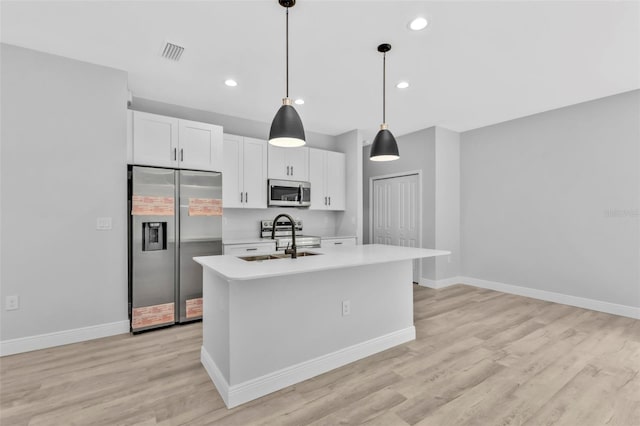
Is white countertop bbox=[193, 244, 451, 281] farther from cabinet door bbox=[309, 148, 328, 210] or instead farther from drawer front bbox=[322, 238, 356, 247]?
cabinet door bbox=[309, 148, 328, 210]

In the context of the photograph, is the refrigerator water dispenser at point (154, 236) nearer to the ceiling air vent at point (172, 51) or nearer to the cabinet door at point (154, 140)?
the cabinet door at point (154, 140)

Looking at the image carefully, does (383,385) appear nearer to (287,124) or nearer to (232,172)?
(287,124)

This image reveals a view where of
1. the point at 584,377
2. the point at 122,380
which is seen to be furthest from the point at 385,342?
the point at 122,380

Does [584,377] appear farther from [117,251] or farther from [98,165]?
[98,165]

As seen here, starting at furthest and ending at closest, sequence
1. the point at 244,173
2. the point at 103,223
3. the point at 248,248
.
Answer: the point at 244,173 → the point at 248,248 → the point at 103,223

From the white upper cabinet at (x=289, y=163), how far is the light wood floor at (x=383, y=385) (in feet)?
8.25

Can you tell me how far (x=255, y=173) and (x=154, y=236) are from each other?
5.46 ft

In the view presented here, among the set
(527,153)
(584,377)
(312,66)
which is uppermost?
(312,66)

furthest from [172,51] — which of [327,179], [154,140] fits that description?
[327,179]

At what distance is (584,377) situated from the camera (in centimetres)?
226

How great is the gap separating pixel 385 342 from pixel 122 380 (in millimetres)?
2091

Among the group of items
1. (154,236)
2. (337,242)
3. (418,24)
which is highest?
(418,24)

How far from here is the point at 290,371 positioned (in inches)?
84.7

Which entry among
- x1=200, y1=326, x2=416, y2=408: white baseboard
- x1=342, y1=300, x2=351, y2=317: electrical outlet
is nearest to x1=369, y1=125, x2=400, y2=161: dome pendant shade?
x1=342, y1=300, x2=351, y2=317: electrical outlet
